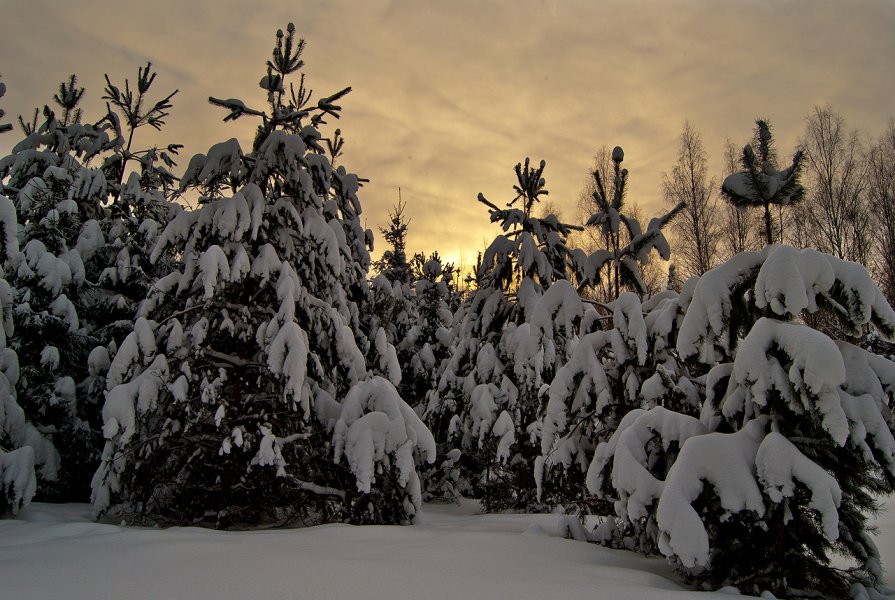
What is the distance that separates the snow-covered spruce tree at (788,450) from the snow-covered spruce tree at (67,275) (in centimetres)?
961

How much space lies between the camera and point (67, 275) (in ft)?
34.3

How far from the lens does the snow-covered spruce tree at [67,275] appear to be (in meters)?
10.1

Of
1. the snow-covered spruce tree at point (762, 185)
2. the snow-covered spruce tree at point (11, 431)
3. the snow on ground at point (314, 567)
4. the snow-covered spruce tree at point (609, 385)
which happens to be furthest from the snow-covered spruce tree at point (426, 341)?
the snow-covered spruce tree at point (762, 185)

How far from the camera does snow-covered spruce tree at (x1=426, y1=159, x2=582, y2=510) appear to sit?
11.0 m

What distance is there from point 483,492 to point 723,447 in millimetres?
11293

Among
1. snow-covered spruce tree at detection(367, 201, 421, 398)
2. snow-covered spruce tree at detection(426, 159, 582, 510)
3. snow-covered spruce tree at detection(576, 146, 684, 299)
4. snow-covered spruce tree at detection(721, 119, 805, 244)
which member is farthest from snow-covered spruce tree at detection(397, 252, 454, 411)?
snow-covered spruce tree at detection(721, 119, 805, 244)

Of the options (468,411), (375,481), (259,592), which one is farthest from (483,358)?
(259,592)

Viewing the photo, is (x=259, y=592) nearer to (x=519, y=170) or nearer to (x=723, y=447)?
(x=723, y=447)

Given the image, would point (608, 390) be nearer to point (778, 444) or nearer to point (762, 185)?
point (778, 444)

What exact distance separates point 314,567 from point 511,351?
7.77m

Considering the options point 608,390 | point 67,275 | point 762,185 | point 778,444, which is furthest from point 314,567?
point 67,275

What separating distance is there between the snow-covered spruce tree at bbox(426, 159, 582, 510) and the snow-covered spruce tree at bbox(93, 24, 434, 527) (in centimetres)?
388

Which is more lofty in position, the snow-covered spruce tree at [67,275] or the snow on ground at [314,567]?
the snow-covered spruce tree at [67,275]

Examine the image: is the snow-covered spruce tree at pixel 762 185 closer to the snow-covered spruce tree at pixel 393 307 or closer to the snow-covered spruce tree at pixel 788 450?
the snow-covered spruce tree at pixel 788 450
